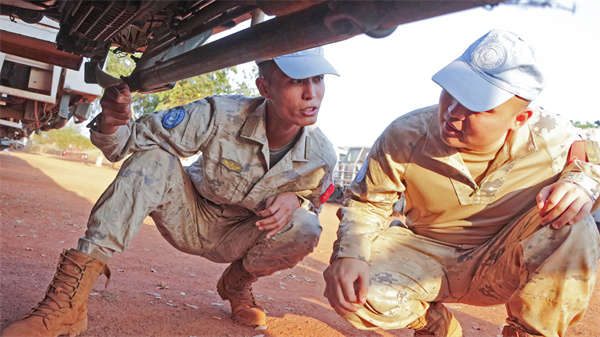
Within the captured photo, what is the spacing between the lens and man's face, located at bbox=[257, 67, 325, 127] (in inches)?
103

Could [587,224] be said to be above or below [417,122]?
below

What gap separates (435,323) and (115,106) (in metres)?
1.74

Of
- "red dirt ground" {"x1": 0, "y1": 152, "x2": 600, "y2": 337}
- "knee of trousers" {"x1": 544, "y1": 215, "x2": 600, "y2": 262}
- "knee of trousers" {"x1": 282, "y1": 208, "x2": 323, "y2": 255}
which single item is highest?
"knee of trousers" {"x1": 544, "y1": 215, "x2": 600, "y2": 262}

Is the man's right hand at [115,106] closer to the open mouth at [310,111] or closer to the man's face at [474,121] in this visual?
the open mouth at [310,111]

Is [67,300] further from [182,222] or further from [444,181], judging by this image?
[444,181]

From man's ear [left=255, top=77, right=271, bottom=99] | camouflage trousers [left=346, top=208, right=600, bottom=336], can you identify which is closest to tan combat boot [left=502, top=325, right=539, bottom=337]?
camouflage trousers [left=346, top=208, right=600, bottom=336]

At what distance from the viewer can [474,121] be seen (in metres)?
2.04

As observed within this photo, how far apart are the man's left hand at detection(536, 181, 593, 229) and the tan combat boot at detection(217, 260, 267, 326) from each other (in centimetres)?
151

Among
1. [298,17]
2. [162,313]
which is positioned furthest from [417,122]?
[162,313]

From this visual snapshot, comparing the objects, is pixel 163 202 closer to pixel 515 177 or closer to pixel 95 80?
pixel 95 80

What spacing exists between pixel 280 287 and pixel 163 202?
1.75 metres

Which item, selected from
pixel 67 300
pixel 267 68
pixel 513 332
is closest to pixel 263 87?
pixel 267 68

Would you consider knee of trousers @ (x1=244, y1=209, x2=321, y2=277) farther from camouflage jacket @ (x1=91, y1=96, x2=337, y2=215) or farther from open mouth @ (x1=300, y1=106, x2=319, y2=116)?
open mouth @ (x1=300, y1=106, x2=319, y2=116)

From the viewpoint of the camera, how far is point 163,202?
2586mm
